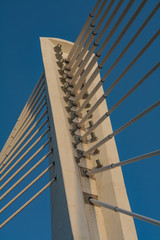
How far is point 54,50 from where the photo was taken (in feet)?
26.1

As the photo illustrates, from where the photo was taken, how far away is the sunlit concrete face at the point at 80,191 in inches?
200

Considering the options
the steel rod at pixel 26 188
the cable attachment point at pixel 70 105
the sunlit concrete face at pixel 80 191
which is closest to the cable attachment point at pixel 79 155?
the sunlit concrete face at pixel 80 191

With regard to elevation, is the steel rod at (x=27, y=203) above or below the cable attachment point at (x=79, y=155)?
below

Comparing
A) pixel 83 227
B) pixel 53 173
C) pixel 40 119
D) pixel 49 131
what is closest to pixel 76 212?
pixel 83 227

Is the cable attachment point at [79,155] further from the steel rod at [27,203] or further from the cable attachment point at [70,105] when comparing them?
the cable attachment point at [70,105]

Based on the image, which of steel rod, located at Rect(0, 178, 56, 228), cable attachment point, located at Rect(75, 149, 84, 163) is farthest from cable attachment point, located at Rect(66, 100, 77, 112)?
steel rod, located at Rect(0, 178, 56, 228)

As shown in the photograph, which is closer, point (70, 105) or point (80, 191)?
point (80, 191)

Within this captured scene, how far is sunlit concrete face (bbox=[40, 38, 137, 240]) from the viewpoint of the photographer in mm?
5086

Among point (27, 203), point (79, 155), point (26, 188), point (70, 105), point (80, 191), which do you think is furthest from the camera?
point (70, 105)

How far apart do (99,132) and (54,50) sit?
2248 millimetres

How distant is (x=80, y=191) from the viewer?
18.0ft

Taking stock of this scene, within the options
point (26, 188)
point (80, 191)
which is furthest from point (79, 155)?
point (26, 188)

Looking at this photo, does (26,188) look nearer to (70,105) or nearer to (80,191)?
(80,191)

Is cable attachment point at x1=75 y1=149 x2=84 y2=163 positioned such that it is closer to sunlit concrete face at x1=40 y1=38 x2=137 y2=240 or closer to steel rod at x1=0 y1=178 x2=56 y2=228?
sunlit concrete face at x1=40 y1=38 x2=137 y2=240
